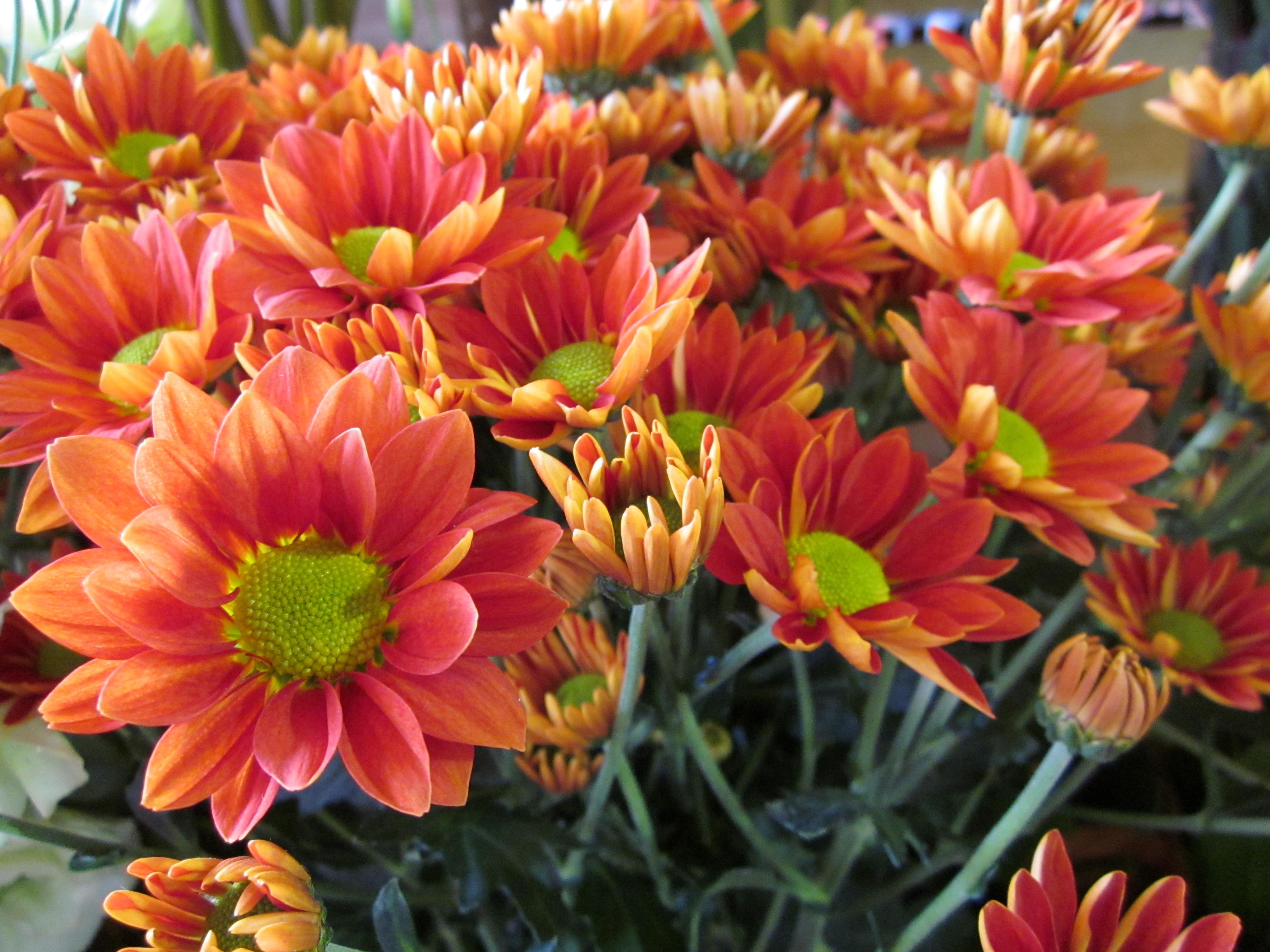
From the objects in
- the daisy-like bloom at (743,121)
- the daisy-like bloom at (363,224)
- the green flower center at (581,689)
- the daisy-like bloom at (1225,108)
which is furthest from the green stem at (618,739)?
the daisy-like bloom at (1225,108)

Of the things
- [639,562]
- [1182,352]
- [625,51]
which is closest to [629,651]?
[639,562]

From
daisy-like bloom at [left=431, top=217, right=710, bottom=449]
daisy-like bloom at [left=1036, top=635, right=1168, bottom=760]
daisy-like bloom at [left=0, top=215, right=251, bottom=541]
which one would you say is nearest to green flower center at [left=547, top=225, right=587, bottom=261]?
daisy-like bloom at [left=431, top=217, right=710, bottom=449]

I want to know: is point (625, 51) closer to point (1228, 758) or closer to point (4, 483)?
point (4, 483)

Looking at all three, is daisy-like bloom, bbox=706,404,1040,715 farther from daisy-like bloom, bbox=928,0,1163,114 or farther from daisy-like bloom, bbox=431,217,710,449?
daisy-like bloom, bbox=928,0,1163,114

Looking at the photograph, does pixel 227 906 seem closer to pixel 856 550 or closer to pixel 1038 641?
pixel 856 550

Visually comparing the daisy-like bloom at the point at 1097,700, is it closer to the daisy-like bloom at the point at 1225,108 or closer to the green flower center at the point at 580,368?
the green flower center at the point at 580,368
